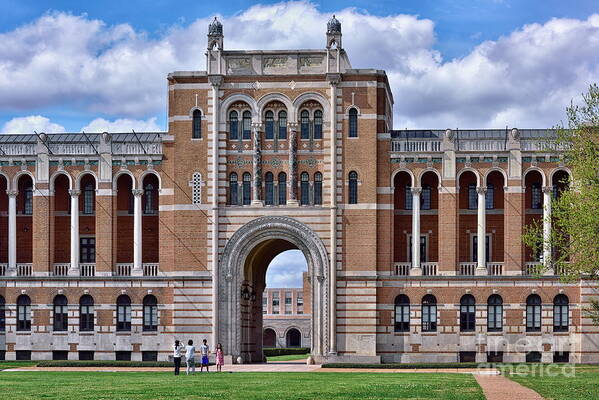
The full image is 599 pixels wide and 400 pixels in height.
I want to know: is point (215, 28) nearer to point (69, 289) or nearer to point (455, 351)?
point (69, 289)

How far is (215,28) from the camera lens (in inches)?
2891

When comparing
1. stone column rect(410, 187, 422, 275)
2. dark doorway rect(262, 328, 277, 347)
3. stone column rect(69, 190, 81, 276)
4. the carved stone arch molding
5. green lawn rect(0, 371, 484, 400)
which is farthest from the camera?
dark doorway rect(262, 328, 277, 347)

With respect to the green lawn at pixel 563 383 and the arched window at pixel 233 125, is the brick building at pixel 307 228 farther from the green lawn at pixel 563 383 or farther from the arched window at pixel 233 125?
the green lawn at pixel 563 383

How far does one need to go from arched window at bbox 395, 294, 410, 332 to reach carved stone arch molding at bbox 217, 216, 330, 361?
4313 millimetres

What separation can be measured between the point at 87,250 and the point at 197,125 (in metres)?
10.6

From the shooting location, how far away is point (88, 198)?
75.6 metres

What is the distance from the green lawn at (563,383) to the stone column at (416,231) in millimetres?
13451

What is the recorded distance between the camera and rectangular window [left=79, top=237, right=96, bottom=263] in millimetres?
75062

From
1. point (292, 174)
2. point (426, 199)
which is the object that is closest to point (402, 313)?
point (426, 199)

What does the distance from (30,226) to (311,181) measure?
60.0ft

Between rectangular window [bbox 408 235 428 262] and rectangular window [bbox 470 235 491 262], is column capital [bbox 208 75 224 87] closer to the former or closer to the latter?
rectangular window [bbox 408 235 428 262]

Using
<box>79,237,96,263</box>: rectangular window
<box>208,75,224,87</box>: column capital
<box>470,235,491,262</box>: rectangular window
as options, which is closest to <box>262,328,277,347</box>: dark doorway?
<box>79,237,96,263</box>: rectangular window

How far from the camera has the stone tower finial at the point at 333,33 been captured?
72812mm

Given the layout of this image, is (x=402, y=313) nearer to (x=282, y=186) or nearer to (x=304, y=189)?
(x=304, y=189)
